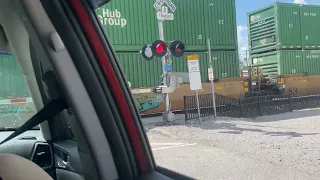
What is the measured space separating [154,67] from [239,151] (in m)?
9.28

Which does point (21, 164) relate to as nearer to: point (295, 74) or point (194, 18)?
point (194, 18)

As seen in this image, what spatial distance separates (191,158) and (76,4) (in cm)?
534

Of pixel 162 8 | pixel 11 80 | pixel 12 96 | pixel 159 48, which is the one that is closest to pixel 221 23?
pixel 162 8

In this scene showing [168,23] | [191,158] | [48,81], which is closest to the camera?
[48,81]

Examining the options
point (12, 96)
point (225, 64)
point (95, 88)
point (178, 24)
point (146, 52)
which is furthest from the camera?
point (225, 64)

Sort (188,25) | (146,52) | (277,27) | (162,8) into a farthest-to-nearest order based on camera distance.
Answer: (277,27)
(188,25)
(162,8)
(146,52)

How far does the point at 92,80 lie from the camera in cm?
135

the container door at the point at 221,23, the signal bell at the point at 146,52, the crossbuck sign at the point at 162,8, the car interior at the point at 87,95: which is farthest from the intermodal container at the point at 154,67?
the car interior at the point at 87,95

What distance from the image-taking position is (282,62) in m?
18.5

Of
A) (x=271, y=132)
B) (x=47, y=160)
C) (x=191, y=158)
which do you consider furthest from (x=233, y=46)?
(x=47, y=160)

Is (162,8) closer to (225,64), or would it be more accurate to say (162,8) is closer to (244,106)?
(244,106)

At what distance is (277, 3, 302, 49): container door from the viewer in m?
18.5

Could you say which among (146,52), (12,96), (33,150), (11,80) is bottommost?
(33,150)

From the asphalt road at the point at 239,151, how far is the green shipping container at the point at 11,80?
2.78m
